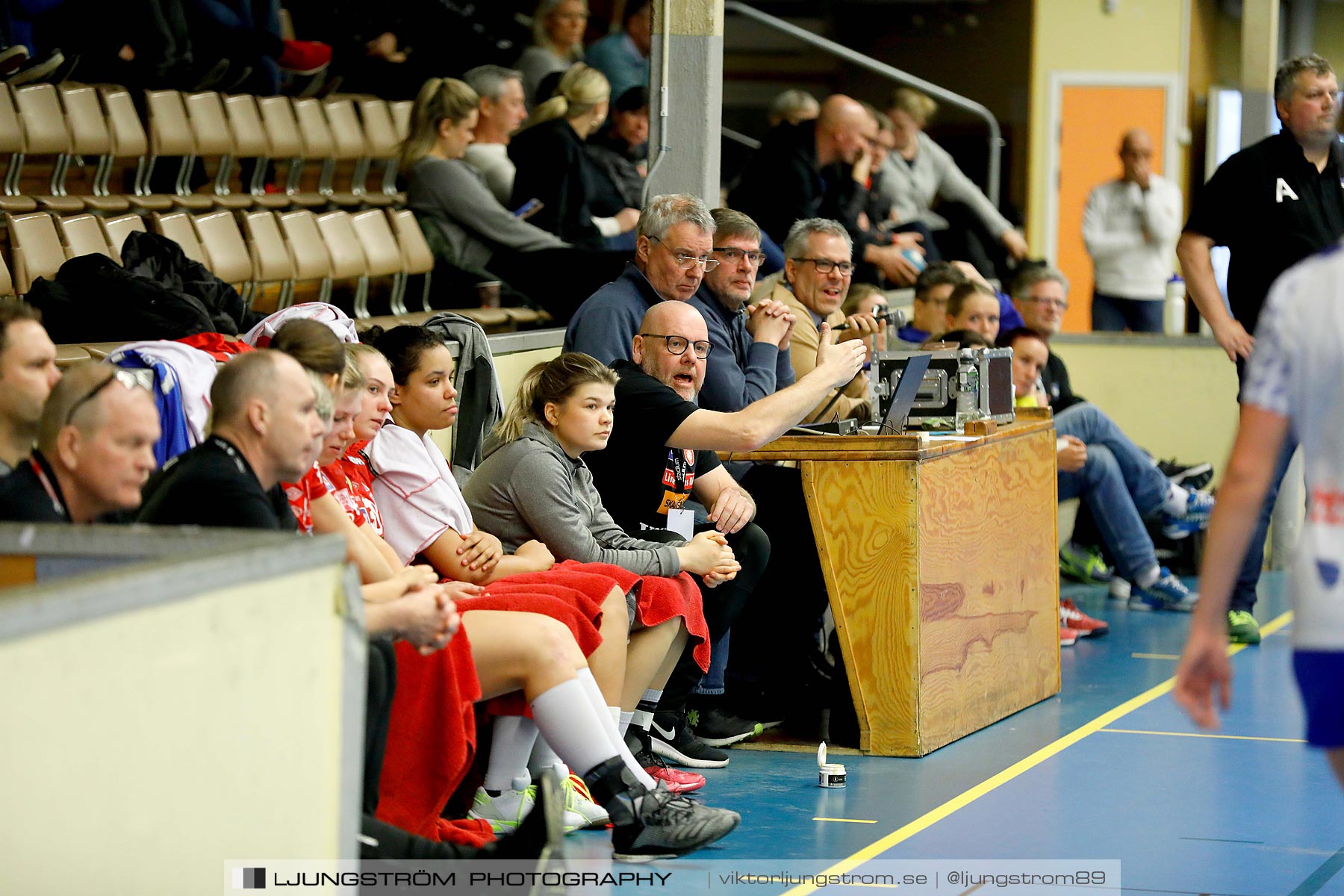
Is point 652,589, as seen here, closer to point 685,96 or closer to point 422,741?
point 422,741

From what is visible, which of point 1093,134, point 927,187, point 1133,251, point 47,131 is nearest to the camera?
point 47,131

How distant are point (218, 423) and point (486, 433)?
6.11 feet

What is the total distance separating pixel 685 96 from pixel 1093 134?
7059mm

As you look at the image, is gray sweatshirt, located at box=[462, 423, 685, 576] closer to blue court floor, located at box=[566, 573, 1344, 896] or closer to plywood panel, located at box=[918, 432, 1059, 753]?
blue court floor, located at box=[566, 573, 1344, 896]

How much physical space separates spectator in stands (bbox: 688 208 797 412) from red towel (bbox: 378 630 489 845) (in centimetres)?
156

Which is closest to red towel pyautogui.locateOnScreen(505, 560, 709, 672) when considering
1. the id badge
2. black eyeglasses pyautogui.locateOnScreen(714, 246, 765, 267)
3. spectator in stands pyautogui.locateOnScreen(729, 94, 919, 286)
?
the id badge

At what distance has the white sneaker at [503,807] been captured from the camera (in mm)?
3543

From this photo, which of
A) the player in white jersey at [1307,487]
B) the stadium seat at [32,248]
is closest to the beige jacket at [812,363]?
the stadium seat at [32,248]

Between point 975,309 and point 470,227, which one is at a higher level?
point 470,227

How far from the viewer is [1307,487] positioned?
7.04 feet

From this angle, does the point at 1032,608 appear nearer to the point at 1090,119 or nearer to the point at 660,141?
the point at 660,141

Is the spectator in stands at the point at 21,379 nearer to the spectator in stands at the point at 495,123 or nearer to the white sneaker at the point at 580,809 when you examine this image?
the white sneaker at the point at 580,809

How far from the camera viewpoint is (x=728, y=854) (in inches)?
135

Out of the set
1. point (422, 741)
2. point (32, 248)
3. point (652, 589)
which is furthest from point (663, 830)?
point (32, 248)
